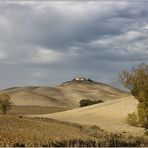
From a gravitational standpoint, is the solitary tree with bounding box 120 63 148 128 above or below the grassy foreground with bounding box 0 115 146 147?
above

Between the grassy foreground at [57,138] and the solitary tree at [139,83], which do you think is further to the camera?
the solitary tree at [139,83]

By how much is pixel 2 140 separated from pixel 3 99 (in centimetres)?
7645

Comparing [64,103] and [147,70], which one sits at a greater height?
[64,103]

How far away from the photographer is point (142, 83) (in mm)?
48094

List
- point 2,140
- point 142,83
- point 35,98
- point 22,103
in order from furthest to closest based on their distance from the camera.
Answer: point 35,98 < point 22,103 < point 142,83 < point 2,140

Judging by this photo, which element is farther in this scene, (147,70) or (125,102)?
(125,102)

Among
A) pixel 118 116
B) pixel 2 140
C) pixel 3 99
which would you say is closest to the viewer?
pixel 2 140

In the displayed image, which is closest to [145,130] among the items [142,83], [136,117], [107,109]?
[136,117]

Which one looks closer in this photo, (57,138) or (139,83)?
(57,138)

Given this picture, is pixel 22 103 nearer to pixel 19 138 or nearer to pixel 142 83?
pixel 142 83

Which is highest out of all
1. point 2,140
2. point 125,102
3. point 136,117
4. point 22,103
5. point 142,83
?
point 22,103

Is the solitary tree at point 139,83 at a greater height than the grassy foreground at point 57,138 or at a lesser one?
greater

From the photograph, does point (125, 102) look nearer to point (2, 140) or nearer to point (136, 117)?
point (136, 117)

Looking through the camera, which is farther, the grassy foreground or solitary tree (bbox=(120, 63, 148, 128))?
solitary tree (bbox=(120, 63, 148, 128))
